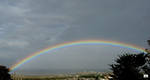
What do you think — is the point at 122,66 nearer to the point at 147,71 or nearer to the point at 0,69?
the point at 147,71

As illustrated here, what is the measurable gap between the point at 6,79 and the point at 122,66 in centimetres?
1814

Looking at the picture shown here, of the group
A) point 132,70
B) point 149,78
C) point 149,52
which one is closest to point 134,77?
point 132,70

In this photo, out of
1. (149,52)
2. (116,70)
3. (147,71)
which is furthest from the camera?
(149,52)

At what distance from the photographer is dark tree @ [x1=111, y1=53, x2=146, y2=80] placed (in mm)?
23812

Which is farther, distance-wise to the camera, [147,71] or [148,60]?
[148,60]

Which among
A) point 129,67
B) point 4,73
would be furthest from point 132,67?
point 4,73

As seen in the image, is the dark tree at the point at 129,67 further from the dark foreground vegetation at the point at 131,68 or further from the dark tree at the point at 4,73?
the dark tree at the point at 4,73

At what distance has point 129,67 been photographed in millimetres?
24484

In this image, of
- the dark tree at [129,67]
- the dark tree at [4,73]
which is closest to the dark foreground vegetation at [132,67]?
the dark tree at [129,67]

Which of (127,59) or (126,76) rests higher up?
(127,59)

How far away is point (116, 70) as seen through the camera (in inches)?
1078

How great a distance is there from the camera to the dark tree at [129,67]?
23.8m

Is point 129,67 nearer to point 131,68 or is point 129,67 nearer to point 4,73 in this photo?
point 131,68

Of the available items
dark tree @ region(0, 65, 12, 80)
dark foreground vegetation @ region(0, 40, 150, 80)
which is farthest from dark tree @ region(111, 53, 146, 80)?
dark tree @ region(0, 65, 12, 80)
